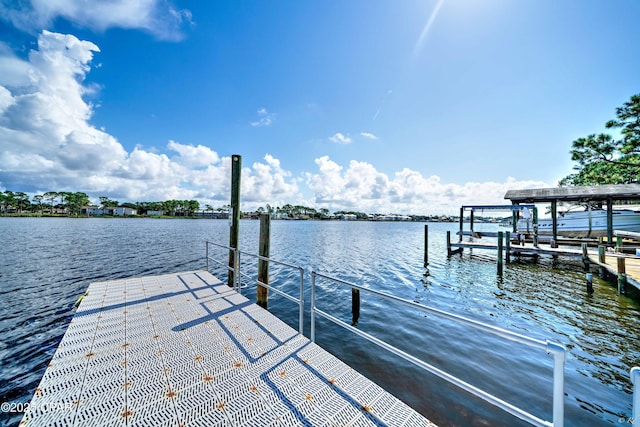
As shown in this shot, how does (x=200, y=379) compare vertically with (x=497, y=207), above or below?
below

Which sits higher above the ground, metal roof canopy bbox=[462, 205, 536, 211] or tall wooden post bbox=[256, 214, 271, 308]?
metal roof canopy bbox=[462, 205, 536, 211]

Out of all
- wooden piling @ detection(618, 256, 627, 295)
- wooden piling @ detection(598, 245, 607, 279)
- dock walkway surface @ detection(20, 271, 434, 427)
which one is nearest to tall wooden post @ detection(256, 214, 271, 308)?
dock walkway surface @ detection(20, 271, 434, 427)

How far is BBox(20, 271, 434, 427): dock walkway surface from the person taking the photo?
2.35 m

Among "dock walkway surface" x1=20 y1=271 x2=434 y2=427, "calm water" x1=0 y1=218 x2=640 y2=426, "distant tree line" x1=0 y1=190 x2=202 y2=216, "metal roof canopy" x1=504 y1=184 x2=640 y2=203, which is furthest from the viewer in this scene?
"distant tree line" x1=0 y1=190 x2=202 y2=216

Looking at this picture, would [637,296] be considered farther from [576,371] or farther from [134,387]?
[134,387]

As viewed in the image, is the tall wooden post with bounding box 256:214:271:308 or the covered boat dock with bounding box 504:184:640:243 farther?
the covered boat dock with bounding box 504:184:640:243

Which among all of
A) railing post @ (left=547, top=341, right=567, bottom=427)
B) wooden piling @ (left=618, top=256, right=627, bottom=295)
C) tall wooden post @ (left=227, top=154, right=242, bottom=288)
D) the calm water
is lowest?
the calm water

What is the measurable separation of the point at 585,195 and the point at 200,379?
20.9 meters

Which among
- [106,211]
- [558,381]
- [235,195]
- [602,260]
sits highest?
[106,211]

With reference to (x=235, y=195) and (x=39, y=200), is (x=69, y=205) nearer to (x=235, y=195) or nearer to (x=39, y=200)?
(x=39, y=200)

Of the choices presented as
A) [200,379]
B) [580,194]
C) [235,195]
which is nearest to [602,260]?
[580,194]

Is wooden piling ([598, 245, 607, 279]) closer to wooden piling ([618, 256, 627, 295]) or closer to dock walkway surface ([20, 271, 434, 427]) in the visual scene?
wooden piling ([618, 256, 627, 295])

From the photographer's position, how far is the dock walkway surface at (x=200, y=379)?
2.35m

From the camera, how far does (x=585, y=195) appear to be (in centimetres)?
1499
